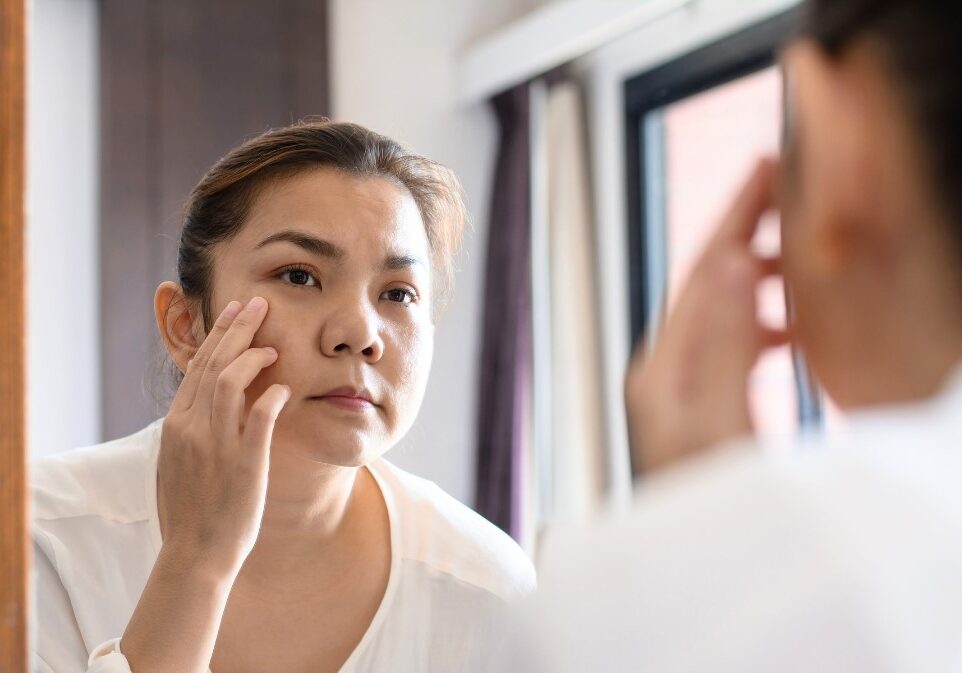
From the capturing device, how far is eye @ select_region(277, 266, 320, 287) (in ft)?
3.25

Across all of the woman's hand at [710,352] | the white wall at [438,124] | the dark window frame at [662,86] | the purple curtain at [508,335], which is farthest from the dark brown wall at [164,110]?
the woman's hand at [710,352]

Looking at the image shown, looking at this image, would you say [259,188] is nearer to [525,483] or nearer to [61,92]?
[61,92]

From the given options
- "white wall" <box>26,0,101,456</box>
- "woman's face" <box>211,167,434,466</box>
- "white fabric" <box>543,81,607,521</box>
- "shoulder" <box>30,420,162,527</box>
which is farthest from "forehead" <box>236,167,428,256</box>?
"white fabric" <box>543,81,607,521</box>

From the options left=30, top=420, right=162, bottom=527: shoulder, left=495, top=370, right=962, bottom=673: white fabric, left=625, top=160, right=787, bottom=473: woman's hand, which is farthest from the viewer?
left=30, top=420, right=162, bottom=527: shoulder

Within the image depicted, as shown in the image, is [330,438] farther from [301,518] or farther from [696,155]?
[696,155]

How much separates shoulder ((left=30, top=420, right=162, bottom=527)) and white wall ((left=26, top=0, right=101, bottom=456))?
43.3 inches

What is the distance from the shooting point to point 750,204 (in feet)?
1.41

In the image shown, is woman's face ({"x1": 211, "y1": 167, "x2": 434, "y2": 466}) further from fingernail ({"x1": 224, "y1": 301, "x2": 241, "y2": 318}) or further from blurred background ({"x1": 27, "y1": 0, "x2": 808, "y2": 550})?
blurred background ({"x1": 27, "y1": 0, "x2": 808, "y2": 550})

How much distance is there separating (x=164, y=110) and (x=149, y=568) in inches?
60.7

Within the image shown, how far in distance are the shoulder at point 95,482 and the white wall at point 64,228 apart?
1.10m

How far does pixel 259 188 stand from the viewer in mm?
1061

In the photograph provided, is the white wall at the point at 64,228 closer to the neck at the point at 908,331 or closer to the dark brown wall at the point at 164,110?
the dark brown wall at the point at 164,110

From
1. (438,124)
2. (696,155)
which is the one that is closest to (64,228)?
(438,124)

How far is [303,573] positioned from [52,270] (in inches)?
53.6
